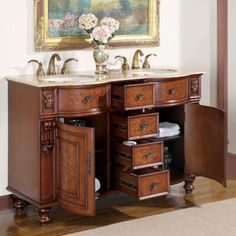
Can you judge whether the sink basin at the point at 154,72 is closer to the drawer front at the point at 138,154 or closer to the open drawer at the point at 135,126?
the open drawer at the point at 135,126

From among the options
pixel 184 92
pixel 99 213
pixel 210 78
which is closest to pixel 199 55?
pixel 210 78

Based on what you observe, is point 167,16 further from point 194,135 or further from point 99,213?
point 99,213

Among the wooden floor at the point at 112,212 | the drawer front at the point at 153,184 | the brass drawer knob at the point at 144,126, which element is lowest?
the wooden floor at the point at 112,212

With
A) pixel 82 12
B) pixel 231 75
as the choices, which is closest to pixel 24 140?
pixel 82 12

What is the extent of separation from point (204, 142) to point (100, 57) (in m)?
0.77

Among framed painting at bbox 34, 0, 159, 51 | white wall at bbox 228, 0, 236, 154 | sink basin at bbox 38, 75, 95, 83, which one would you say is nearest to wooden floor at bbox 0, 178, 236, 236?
white wall at bbox 228, 0, 236, 154

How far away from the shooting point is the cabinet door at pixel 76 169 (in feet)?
9.86

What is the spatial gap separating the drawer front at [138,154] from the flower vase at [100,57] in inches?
16.6

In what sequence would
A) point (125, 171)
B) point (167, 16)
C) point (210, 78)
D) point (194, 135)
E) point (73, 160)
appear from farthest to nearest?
point (210, 78) < point (167, 16) < point (194, 135) < point (125, 171) < point (73, 160)

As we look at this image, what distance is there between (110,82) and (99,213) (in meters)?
0.74

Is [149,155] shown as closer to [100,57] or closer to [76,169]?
[76,169]

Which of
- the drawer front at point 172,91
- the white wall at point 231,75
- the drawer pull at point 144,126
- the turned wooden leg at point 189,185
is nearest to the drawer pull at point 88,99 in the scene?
the drawer pull at point 144,126

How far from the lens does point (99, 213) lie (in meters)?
3.38

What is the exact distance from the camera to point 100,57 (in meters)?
3.38
